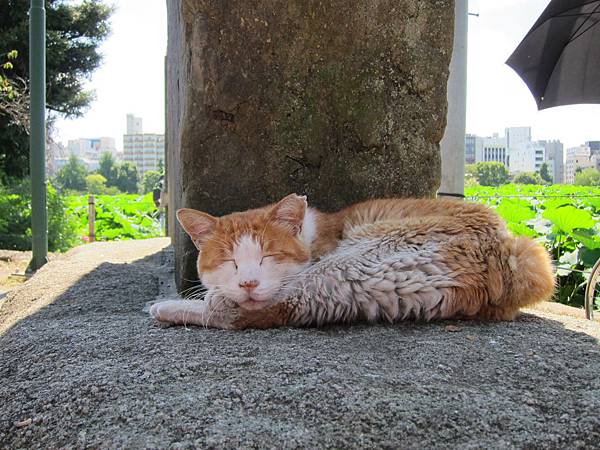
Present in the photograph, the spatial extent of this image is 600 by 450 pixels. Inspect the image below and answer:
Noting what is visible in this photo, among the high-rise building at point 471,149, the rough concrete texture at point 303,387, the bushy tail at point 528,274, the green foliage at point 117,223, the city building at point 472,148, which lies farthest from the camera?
the city building at point 472,148

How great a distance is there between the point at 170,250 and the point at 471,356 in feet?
14.6

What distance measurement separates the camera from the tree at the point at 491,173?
24328 millimetres

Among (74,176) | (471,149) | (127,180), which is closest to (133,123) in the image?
(127,180)

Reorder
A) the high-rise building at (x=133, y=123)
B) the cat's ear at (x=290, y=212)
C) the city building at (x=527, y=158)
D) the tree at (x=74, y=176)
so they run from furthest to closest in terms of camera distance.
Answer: the high-rise building at (x=133, y=123)
the tree at (x=74, y=176)
the city building at (x=527, y=158)
the cat's ear at (x=290, y=212)

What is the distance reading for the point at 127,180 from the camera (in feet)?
198

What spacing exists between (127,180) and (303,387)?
6195cm

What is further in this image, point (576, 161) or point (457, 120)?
point (576, 161)

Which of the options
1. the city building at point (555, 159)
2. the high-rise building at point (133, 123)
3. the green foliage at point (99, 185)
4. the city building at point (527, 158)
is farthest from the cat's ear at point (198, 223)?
the high-rise building at point (133, 123)

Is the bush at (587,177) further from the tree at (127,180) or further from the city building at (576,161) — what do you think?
the tree at (127,180)

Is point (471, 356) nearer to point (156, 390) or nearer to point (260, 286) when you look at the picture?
point (260, 286)

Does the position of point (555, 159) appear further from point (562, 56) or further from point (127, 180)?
point (127, 180)

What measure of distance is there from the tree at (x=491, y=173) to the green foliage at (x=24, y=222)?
58.8 feet

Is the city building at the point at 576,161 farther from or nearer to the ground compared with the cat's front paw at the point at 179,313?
farther from the ground

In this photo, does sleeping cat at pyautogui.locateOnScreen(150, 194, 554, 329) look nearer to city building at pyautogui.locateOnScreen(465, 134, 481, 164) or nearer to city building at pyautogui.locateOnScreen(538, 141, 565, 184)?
city building at pyautogui.locateOnScreen(538, 141, 565, 184)
